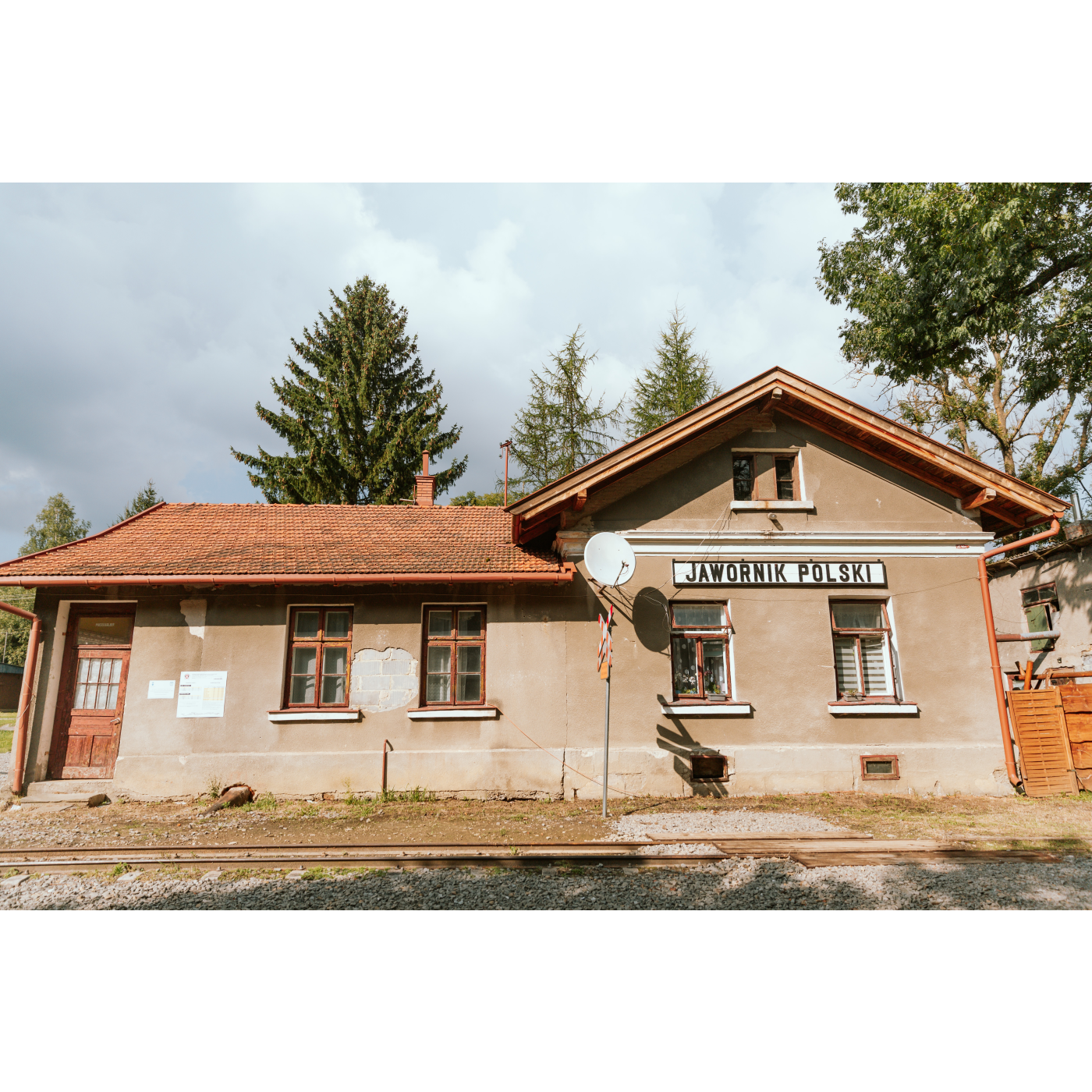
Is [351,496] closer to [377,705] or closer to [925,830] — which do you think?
[377,705]

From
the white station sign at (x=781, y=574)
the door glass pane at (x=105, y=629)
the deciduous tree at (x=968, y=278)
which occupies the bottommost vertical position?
the door glass pane at (x=105, y=629)

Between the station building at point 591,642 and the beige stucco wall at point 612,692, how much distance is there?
0.11 feet

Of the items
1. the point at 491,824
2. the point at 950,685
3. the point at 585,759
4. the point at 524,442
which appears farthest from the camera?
the point at 524,442

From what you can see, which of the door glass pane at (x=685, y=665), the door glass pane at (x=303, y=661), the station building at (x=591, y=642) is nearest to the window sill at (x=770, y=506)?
the station building at (x=591, y=642)

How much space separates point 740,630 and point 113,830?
9.47m

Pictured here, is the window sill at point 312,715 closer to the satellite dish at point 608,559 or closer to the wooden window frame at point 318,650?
the wooden window frame at point 318,650

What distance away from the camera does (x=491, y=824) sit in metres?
8.87

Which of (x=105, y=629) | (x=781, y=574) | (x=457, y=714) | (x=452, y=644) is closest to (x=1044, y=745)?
(x=781, y=574)

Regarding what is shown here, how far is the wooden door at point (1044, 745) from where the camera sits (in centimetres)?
1065

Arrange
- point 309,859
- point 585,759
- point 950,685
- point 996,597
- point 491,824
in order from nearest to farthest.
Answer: point 309,859, point 491,824, point 585,759, point 950,685, point 996,597

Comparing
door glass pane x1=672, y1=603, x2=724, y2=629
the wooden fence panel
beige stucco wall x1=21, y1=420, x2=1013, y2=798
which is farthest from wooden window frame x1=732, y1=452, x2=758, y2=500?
the wooden fence panel

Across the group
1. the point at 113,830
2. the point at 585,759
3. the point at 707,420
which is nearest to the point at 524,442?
the point at 707,420

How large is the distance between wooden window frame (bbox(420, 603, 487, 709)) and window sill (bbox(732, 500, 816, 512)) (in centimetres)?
473

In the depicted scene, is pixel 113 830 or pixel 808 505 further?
pixel 808 505
